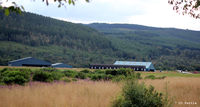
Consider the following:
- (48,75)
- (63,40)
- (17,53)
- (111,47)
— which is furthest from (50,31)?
(48,75)

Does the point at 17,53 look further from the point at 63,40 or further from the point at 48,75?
the point at 48,75

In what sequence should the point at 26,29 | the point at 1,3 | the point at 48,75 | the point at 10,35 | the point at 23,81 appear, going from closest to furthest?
the point at 1,3
the point at 23,81
the point at 48,75
the point at 10,35
the point at 26,29

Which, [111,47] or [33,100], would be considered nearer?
[33,100]

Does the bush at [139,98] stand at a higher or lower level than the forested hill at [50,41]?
higher

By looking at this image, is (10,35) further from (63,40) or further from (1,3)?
(1,3)

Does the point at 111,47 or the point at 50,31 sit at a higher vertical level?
the point at 50,31

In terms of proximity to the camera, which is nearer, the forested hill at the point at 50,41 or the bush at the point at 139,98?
the bush at the point at 139,98

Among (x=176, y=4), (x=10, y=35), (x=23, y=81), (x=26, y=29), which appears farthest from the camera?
(x=26, y=29)

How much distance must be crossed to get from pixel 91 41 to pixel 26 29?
53203 millimetres

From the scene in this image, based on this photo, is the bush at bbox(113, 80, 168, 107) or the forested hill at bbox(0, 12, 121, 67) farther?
the forested hill at bbox(0, 12, 121, 67)

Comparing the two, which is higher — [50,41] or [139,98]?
[139,98]

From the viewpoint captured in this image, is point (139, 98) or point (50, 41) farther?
point (50, 41)

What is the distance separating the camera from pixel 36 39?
536ft

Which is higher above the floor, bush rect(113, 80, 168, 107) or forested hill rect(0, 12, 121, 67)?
bush rect(113, 80, 168, 107)
